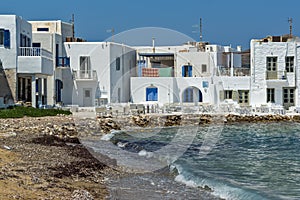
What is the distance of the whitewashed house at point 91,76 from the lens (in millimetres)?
37438

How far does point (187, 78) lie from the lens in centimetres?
3903

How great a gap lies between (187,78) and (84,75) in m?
7.77

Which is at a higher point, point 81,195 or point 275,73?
point 275,73

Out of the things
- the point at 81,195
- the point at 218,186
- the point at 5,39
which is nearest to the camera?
the point at 81,195

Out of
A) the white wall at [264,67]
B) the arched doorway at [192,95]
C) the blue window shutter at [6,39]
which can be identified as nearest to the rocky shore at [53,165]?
the blue window shutter at [6,39]

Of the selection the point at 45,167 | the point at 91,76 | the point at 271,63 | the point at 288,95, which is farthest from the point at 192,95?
the point at 45,167

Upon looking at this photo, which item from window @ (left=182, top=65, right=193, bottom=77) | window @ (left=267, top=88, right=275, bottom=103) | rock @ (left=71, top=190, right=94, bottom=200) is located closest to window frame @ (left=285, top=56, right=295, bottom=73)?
window @ (left=267, top=88, right=275, bottom=103)

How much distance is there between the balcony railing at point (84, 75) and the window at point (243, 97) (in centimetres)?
1059

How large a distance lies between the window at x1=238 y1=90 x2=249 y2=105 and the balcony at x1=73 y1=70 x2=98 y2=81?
34.5ft

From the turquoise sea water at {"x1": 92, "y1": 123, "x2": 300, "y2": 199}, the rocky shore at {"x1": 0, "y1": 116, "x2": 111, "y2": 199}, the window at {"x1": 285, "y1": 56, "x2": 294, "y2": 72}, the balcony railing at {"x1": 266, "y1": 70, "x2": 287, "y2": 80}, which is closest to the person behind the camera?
the rocky shore at {"x1": 0, "y1": 116, "x2": 111, "y2": 199}

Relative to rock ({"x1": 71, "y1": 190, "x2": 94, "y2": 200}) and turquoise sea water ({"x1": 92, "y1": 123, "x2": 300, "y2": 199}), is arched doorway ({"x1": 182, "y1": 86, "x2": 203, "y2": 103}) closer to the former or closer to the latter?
turquoise sea water ({"x1": 92, "y1": 123, "x2": 300, "y2": 199})

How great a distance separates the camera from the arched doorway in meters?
40.9

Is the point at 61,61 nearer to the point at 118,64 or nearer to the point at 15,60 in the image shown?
the point at 118,64

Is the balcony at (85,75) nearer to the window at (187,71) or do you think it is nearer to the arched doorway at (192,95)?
the arched doorway at (192,95)
